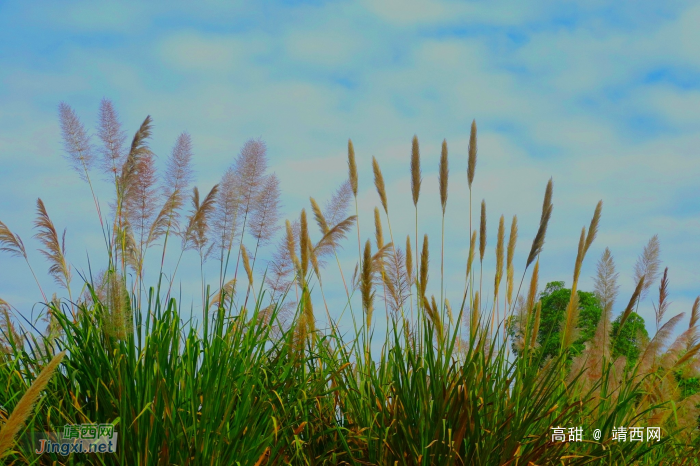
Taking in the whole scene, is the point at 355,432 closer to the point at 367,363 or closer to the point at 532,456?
the point at 367,363

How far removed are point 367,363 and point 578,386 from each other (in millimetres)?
1563

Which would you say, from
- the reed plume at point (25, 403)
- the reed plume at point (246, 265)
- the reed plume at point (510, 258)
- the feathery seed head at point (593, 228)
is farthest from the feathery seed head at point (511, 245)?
the reed plume at point (25, 403)

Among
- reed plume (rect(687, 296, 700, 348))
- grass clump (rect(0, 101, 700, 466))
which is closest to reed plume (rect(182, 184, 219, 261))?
grass clump (rect(0, 101, 700, 466))

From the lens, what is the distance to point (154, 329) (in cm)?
301

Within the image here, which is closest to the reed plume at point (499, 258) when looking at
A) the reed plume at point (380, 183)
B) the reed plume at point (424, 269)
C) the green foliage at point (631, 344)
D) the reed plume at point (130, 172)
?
the reed plume at point (424, 269)

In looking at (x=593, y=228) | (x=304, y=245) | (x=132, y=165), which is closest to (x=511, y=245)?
(x=593, y=228)

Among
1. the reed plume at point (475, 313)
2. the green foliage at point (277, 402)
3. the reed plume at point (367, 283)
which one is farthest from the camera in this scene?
the reed plume at point (475, 313)

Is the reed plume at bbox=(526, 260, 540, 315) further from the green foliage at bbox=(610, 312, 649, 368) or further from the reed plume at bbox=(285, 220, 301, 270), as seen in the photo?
the reed plume at bbox=(285, 220, 301, 270)

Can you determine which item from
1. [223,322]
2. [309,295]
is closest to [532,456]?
[309,295]

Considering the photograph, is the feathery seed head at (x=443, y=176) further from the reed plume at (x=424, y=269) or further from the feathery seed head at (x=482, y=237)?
the reed plume at (x=424, y=269)

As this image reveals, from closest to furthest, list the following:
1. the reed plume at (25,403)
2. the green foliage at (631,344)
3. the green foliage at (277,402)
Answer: the reed plume at (25,403) < the green foliage at (277,402) < the green foliage at (631,344)

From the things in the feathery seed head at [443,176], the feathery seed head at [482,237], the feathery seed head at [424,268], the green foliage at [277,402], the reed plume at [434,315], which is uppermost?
the feathery seed head at [443,176]

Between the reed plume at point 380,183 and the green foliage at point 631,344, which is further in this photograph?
the green foliage at point 631,344

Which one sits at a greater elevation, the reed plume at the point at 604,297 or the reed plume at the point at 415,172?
the reed plume at the point at 415,172
